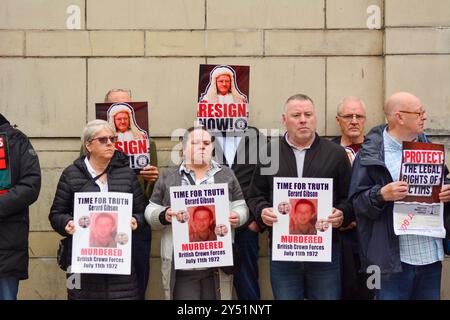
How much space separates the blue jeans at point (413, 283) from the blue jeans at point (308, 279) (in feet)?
1.40

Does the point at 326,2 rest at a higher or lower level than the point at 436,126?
higher

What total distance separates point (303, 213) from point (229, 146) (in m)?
1.24

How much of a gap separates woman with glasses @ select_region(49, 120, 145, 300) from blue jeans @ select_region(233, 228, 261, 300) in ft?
3.64

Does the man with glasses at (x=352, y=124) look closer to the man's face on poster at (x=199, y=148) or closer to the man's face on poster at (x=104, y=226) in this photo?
the man's face on poster at (x=199, y=148)

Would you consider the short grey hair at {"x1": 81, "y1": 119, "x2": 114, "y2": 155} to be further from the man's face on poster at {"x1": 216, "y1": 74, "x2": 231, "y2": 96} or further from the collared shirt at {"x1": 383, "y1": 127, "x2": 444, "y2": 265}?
the collared shirt at {"x1": 383, "y1": 127, "x2": 444, "y2": 265}

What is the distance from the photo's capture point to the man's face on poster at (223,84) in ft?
22.7

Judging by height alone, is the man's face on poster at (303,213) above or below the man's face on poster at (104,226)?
above

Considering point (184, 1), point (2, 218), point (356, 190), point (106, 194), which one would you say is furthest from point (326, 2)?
point (2, 218)

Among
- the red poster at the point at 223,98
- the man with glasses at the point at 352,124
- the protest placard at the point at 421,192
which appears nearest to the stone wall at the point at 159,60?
the man with glasses at the point at 352,124

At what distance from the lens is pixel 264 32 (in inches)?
312

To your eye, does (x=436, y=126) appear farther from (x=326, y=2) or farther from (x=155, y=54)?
(x=155, y=54)

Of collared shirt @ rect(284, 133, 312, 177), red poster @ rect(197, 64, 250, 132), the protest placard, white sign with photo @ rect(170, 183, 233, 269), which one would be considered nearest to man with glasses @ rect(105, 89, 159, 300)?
red poster @ rect(197, 64, 250, 132)

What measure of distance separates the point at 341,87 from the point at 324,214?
2.35m

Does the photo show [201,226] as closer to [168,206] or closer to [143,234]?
[168,206]
